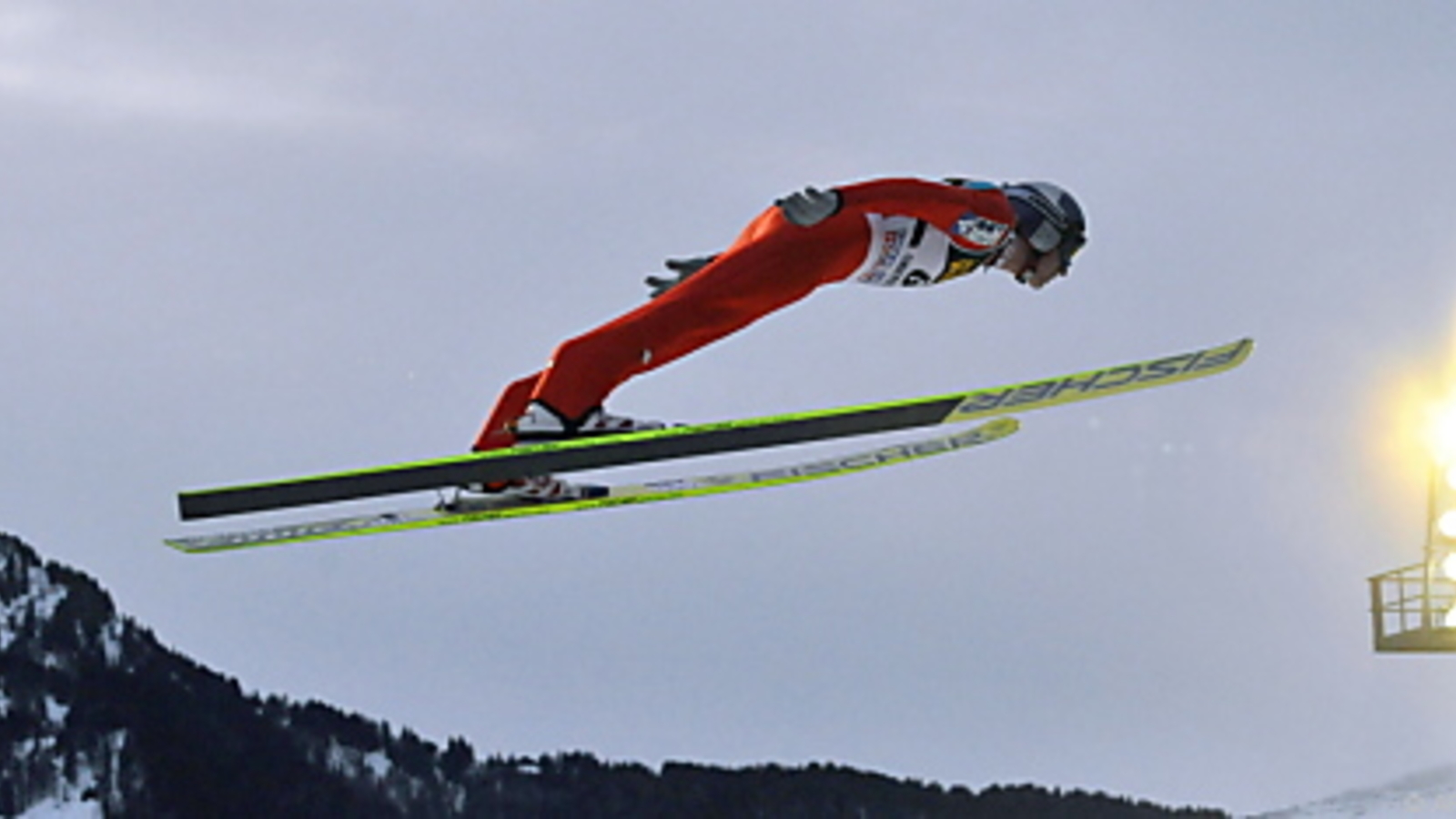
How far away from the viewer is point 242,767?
117 metres

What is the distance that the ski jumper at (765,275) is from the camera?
926 centimetres

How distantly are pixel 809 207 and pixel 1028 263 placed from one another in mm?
1645

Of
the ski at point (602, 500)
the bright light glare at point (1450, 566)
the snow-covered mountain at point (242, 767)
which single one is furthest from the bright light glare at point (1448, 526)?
the snow-covered mountain at point (242, 767)

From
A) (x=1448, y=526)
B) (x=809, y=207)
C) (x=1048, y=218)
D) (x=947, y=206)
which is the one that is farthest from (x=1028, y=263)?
(x=1448, y=526)

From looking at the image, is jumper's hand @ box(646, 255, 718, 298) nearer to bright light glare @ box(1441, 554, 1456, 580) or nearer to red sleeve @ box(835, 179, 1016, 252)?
red sleeve @ box(835, 179, 1016, 252)

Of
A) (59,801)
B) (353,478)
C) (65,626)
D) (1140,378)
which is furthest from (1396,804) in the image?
(65,626)

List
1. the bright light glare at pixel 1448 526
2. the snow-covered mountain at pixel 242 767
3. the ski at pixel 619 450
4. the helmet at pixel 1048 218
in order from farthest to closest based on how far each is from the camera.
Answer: the snow-covered mountain at pixel 242 767 < the bright light glare at pixel 1448 526 < the helmet at pixel 1048 218 < the ski at pixel 619 450

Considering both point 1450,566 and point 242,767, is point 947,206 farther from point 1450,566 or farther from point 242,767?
point 242,767

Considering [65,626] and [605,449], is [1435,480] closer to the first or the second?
[605,449]

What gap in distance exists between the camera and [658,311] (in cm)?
933

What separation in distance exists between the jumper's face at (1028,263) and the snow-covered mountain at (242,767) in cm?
9114

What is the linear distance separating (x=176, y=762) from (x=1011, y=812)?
5626 cm

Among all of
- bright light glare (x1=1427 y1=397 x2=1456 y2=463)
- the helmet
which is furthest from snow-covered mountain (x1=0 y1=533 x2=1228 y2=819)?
the helmet

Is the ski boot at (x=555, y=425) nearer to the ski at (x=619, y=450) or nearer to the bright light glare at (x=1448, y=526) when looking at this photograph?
the ski at (x=619, y=450)
